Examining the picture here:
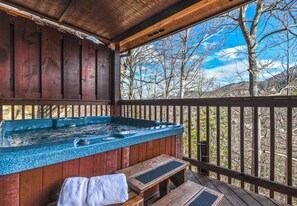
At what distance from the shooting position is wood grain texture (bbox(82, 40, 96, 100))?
3877mm

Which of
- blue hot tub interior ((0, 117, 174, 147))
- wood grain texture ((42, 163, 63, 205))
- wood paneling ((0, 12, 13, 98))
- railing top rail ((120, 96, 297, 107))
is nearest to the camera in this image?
wood grain texture ((42, 163, 63, 205))

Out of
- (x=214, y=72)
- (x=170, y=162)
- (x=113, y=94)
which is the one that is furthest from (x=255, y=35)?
(x=170, y=162)

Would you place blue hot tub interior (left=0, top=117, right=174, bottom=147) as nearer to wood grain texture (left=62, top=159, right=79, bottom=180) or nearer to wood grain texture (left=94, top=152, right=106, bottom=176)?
wood grain texture (left=94, top=152, right=106, bottom=176)

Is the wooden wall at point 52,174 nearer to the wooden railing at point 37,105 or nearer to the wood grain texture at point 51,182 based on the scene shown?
the wood grain texture at point 51,182

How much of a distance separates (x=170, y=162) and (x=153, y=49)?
592 centimetres

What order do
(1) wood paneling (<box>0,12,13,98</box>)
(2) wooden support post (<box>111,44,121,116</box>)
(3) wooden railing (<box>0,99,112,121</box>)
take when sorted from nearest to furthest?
(1) wood paneling (<box>0,12,13,98</box>) → (3) wooden railing (<box>0,99,112,121</box>) → (2) wooden support post (<box>111,44,121,116</box>)

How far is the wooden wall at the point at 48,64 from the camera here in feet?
9.65

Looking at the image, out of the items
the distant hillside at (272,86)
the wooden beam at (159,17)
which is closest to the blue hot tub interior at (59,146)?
the wooden beam at (159,17)

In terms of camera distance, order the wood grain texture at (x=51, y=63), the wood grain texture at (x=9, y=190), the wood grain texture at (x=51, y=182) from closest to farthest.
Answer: the wood grain texture at (x=9, y=190) < the wood grain texture at (x=51, y=182) < the wood grain texture at (x=51, y=63)

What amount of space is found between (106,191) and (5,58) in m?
3.17

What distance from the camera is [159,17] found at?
287cm

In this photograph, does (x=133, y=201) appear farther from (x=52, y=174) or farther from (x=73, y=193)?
(x=52, y=174)

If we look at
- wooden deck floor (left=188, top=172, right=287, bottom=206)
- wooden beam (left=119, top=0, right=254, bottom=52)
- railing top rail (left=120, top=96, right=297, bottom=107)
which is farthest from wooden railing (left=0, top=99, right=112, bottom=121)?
wooden deck floor (left=188, top=172, right=287, bottom=206)

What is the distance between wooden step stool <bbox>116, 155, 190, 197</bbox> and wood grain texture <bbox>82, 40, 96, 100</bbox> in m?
2.72
